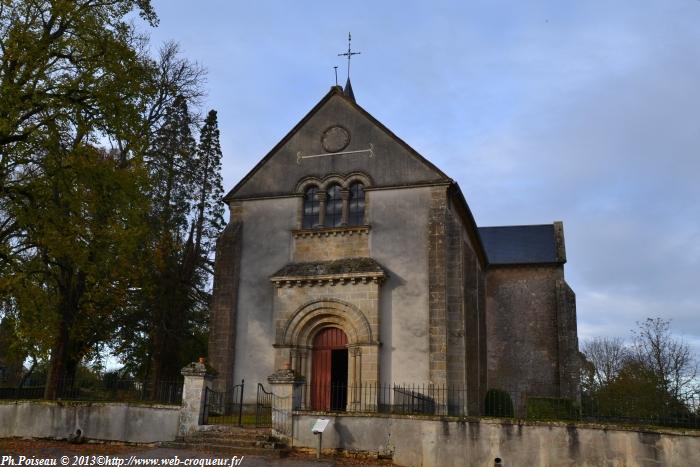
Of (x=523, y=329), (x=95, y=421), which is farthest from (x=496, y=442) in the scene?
(x=523, y=329)

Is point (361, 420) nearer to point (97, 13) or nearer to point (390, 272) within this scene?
point (390, 272)

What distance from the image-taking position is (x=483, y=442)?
12.4 metres

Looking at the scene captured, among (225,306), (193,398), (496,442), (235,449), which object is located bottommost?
(235,449)

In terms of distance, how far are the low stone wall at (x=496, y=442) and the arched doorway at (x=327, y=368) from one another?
499 cm

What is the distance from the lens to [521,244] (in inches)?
1205

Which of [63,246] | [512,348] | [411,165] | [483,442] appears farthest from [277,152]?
[512,348]

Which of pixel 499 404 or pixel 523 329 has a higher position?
pixel 523 329

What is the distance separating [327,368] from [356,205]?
203 inches

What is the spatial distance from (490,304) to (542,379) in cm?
400

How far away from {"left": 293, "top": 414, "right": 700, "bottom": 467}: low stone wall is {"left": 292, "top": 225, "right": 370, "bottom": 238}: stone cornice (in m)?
6.99

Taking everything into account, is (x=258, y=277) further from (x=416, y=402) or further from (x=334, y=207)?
(x=416, y=402)

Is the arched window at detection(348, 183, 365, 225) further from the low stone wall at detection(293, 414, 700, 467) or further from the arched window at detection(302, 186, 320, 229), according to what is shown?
the low stone wall at detection(293, 414, 700, 467)

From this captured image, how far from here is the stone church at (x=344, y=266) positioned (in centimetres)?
1802

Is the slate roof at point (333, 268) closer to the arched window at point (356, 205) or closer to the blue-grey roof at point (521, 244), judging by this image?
the arched window at point (356, 205)
